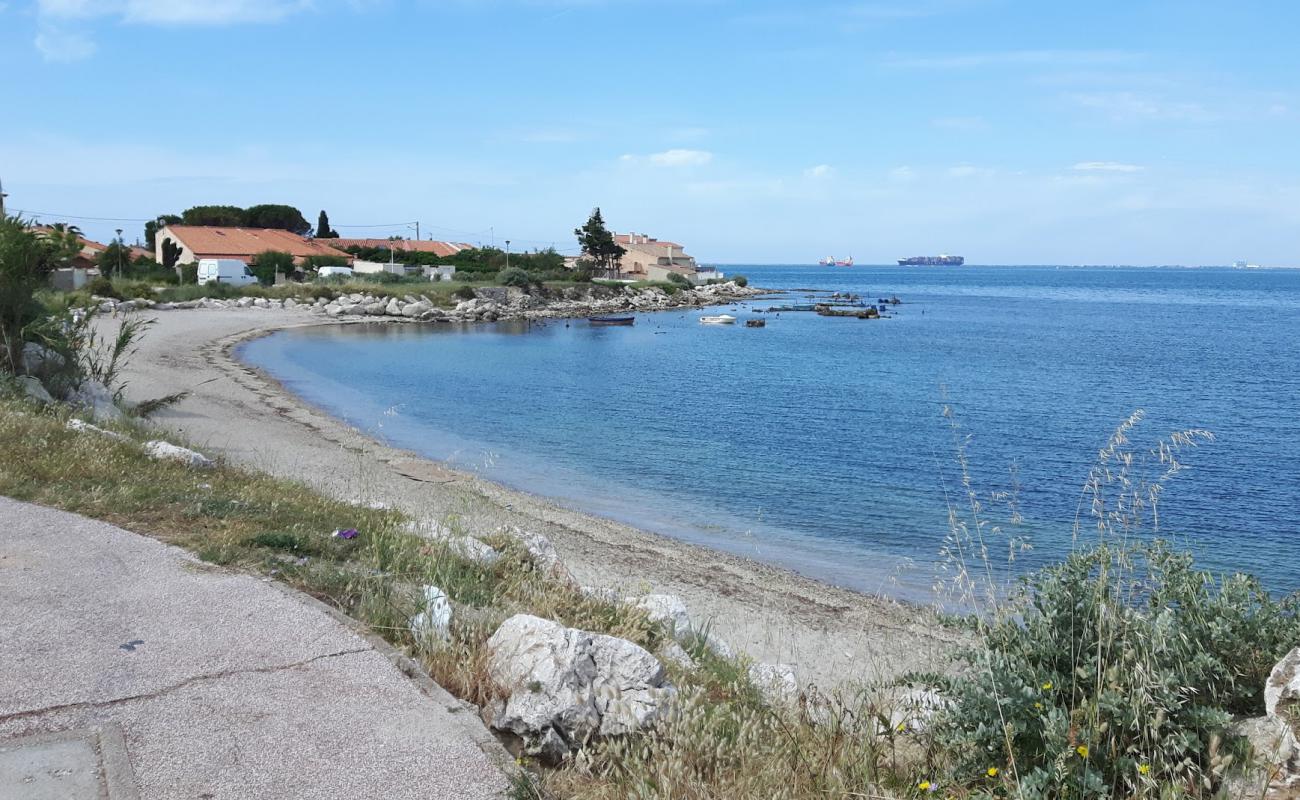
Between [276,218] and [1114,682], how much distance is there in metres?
105

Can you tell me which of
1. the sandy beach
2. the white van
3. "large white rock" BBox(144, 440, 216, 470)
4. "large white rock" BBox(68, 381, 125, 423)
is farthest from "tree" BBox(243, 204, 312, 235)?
"large white rock" BBox(144, 440, 216, 470)

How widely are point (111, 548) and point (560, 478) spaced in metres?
14.1

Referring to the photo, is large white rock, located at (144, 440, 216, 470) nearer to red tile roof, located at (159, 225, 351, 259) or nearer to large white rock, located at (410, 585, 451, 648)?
large white rock, located at (410, 585, 451, 648)

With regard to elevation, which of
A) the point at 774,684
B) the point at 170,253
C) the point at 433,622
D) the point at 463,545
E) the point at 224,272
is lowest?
the point at 774,684

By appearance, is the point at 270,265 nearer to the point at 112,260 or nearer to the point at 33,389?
the point at 112,260

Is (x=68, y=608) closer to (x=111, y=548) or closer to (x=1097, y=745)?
(x=111, y=548)

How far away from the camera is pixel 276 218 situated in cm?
9869

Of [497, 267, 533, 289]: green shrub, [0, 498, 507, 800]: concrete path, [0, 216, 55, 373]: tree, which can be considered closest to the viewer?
[0, 498, 507, 800]: concrete path

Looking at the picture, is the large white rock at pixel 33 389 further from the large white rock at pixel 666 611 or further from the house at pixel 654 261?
the house at pixel 654 261

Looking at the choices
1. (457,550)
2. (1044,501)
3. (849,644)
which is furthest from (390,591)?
(1044,501)

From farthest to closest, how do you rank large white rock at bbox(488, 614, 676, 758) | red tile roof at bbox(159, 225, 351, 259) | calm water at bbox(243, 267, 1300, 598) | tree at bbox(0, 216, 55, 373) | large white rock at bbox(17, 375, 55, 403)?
1. red tile roof at bbox(159, 225, 351, 259)
2. calm water at bbox(243, 267, 1300, 598)
3. tree at bbox(0, 216, 55, 373)
4. large white rock at bbox(17, 375, 55, 403)
5. large white rock at bbox(488, 614, 676, 758)

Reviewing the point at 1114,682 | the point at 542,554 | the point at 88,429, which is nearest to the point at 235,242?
the point at 88,429

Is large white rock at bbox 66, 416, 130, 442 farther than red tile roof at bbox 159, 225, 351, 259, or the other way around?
red tile roof at bbox 159, 225, 351, 259

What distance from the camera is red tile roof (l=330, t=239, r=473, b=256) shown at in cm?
10212
